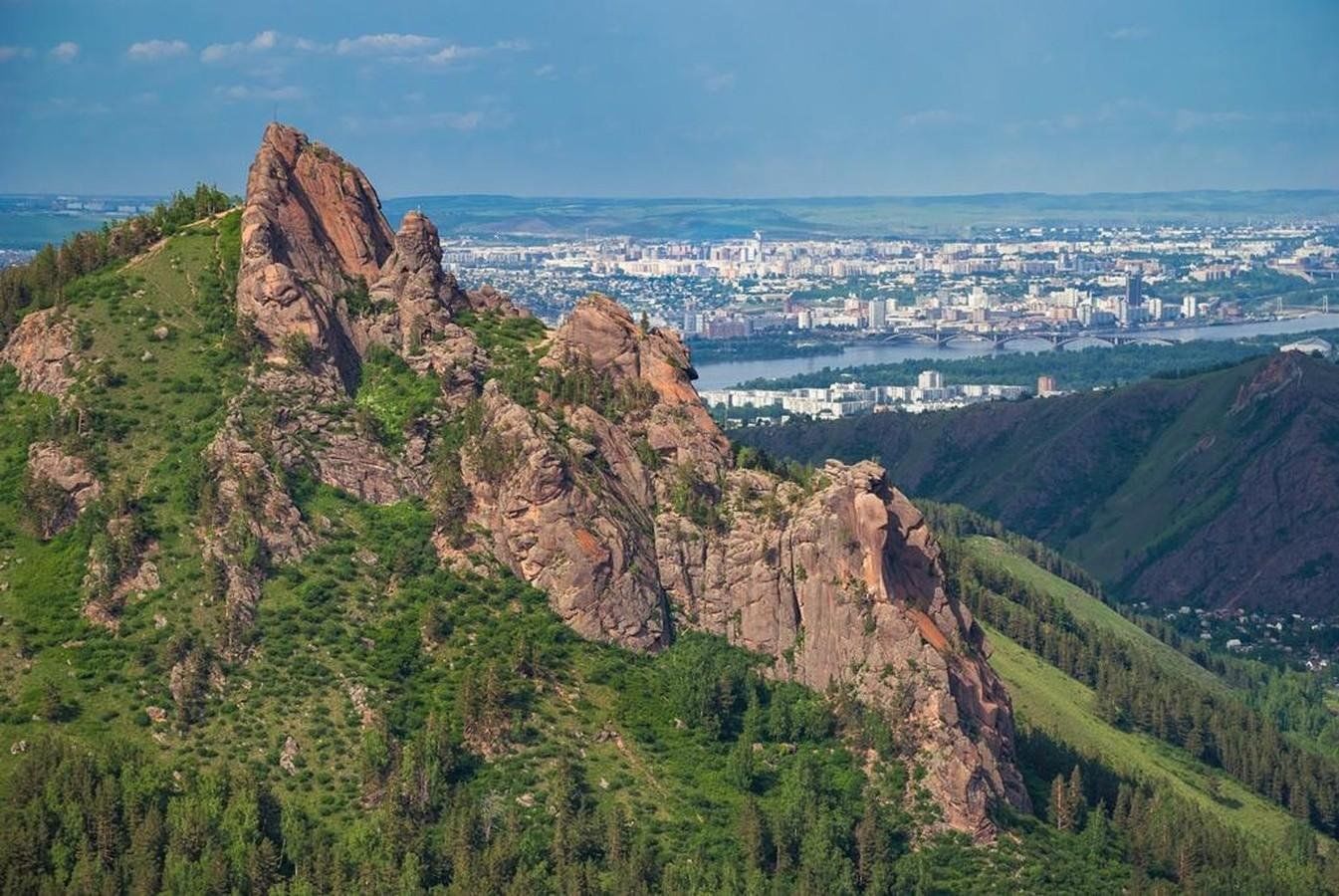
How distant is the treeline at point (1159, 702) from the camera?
10962 cm

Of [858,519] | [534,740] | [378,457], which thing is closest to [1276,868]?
[858,519]

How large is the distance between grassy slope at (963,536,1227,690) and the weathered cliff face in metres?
55.2

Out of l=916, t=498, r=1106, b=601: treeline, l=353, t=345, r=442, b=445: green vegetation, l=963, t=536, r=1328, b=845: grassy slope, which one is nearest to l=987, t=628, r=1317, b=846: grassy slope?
l=963, t=536, r=1328, b=845: grassy slope

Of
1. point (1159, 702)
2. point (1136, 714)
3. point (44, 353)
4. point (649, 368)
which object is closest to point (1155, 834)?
point (649, 368)

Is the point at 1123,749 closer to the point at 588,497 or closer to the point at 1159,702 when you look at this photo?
the point at 1159,702

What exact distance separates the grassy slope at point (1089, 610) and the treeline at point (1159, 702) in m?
6.18

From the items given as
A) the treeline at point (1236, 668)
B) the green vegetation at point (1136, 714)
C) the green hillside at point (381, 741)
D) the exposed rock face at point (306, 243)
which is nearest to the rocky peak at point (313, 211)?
the exposed rock face at point (306, 243)

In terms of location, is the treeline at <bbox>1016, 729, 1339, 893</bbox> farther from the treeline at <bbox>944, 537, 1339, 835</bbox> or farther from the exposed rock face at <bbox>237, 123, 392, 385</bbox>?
the exposed rock face at <bbox>237, 123, 392, 385</bbox>

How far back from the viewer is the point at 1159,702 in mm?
116250

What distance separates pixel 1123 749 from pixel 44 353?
4673 centimetres

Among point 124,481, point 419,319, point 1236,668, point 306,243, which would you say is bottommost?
point 1236,668

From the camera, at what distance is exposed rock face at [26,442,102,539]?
83.6m

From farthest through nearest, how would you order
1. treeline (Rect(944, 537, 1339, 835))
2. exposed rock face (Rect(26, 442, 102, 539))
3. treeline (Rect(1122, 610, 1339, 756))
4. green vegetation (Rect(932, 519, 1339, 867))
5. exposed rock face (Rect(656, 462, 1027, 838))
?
treeline (Rect(1122, 610, 1339, 756)), treeline (Rect(944, 537, 1339, 835)), green vegetation (Rect(932, 519, 1339, 867)), exposed rock face (Rect(26, 442, 102, 539)), exposed rock face (Rect(656, 462, 1027, 838))

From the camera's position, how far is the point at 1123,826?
85438 mm
